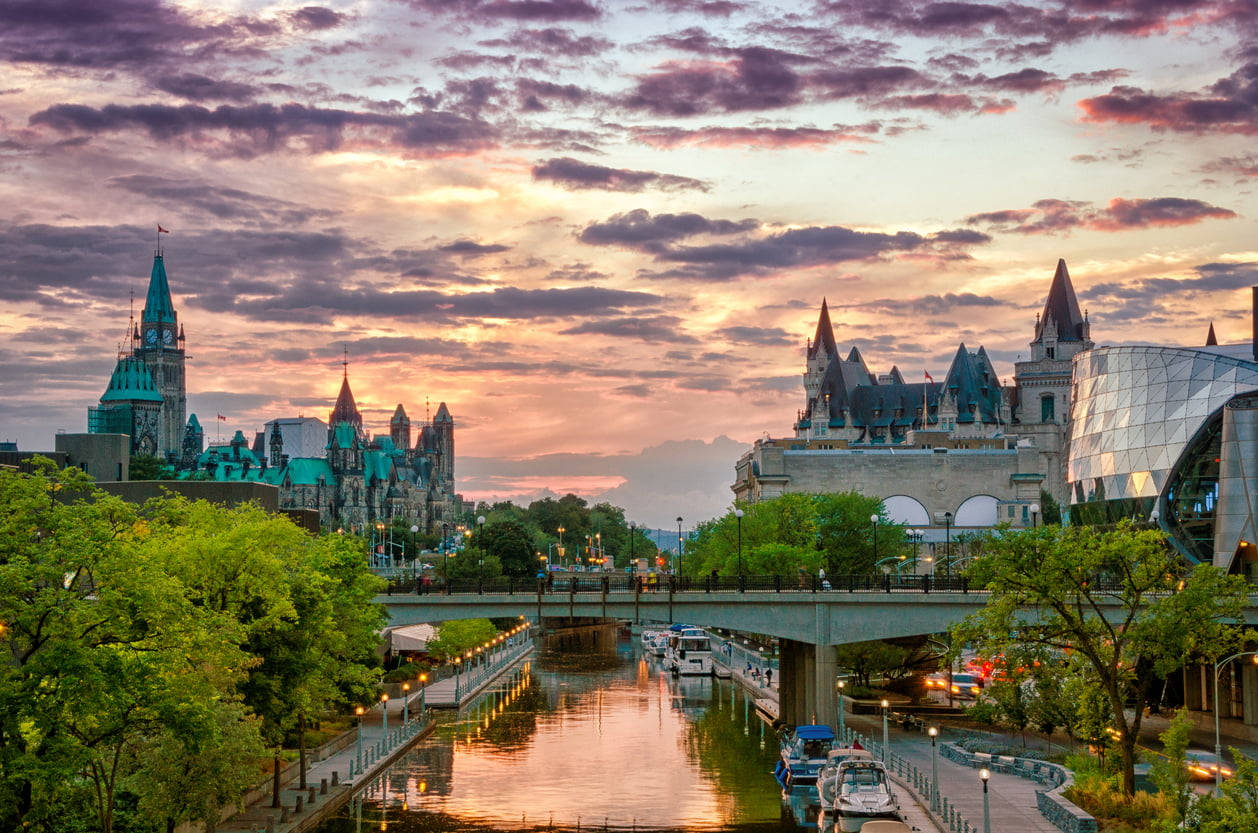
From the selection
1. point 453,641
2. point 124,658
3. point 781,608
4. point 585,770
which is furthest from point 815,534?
point 124,658

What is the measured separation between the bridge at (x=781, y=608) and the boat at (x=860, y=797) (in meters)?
17.5

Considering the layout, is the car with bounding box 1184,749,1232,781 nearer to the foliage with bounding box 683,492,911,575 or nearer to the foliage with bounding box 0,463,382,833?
the foliage with bounding box 0,463,382,833

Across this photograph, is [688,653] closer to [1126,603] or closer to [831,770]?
[831,770]

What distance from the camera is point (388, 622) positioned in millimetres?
Result: 77250

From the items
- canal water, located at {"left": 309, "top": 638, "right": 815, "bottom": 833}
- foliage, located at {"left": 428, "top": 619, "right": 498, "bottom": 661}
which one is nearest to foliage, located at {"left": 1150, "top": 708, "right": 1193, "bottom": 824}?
canal water, located at {"left": 309, "top": 638, "right": 815, "bottom": 833}

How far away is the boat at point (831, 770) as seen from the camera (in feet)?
182

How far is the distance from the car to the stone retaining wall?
4.26 m

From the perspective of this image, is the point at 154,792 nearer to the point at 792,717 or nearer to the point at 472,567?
the point at 792,717

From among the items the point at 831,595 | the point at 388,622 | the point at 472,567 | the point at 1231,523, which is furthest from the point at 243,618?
the point at 472,567

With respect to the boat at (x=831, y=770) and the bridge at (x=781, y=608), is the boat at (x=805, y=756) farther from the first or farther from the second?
the bridge at (x=781, y=608)

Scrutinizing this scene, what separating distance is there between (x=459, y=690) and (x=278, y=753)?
47.1m

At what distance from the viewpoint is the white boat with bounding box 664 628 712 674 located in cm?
12825

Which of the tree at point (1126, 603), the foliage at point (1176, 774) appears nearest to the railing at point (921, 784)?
the tree at point (1126, 603)

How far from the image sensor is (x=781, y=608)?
242ft
